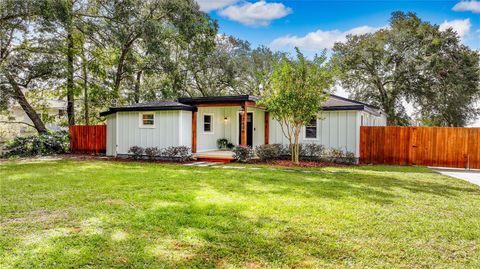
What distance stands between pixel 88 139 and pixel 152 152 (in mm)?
6097

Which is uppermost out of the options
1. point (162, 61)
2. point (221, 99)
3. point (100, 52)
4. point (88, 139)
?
point (100, 52)

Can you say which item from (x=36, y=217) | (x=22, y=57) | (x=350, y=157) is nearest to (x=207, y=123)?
(x=350, y=157)

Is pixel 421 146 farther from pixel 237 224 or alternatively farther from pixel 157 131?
pixel 157 131

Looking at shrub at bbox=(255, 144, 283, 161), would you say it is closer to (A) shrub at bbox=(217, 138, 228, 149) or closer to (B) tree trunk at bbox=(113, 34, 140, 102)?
(A) shrub at bbox=(217, 138, 228, 149)

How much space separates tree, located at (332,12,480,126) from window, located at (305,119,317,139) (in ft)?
24.0

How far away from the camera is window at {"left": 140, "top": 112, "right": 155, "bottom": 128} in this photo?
45.5 ft

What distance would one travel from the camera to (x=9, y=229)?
13.4 ft

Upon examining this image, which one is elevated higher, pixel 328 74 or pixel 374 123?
pixel 328 74

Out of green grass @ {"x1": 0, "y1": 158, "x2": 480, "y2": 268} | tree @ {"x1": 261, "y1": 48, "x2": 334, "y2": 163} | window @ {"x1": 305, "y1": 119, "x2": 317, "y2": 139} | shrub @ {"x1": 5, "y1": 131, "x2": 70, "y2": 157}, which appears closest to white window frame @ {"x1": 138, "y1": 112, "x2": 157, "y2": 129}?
tree @ {"x1": 261, "y1": 48, "x2": 334, "y2": 163}

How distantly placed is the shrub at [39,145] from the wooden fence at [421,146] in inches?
615

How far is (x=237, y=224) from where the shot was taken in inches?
171

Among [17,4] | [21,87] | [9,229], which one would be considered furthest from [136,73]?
[9,229]

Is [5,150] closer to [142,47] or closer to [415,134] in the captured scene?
[142,47]

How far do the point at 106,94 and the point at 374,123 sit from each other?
16.8 meters
